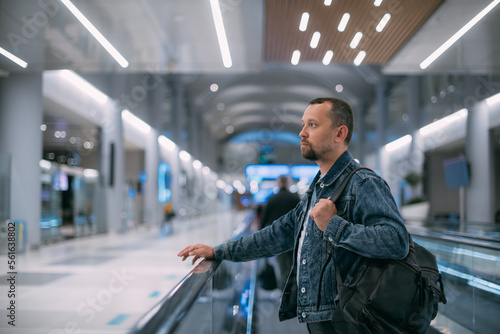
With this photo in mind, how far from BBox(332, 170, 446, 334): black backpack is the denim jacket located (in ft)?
0.21

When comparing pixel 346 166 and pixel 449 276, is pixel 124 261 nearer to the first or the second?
pixel 449 276

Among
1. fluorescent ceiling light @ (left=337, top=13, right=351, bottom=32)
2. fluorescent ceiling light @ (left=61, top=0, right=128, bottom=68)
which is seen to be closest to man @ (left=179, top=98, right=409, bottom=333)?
fluorescent ceiling light @ (left=337, top=13, right=351, bottom=32)

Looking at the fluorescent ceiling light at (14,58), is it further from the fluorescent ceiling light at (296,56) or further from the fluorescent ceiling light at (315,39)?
the fluorescent ceiling light at (315,39)

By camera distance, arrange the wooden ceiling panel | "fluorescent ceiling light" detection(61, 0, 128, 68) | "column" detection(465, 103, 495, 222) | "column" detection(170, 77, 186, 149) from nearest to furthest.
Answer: the wooden ceiling panel
"fluorescent ceiling light" detection(61, 0, 128, 68)
"column" detection(465, 103, 495, 222)
"column" detection(170, 77, 186, 149)

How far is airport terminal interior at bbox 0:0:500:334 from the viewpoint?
14.1 feet

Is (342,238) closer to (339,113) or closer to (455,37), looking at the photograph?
(339,113)

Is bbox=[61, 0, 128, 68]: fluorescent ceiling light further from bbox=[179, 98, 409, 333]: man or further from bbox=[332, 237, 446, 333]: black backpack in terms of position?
bbox=[332, 237, 446, 333]: black backpack

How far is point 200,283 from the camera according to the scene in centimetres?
181

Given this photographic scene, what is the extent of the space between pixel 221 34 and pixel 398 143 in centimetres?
1877

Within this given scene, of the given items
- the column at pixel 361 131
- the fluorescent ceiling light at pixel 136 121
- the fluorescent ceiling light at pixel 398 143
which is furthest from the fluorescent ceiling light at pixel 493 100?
the column at pixel 361 131

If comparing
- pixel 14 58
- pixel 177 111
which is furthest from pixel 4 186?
pixel 177 111

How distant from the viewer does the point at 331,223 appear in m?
1.63

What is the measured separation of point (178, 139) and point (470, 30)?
23038 mm

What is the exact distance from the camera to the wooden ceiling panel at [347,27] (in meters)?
5.56
